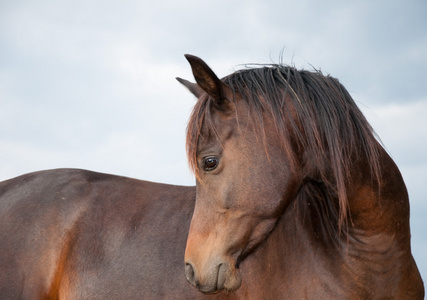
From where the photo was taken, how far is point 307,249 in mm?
3939

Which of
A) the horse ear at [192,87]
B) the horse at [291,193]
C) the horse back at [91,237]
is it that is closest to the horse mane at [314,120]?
the horse at [291,193]

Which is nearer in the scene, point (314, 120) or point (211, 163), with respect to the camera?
point (211, 163)

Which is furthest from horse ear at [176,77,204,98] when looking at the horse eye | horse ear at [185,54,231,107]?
the horse eye

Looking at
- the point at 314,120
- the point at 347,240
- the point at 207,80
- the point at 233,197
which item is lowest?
the point at 347,240

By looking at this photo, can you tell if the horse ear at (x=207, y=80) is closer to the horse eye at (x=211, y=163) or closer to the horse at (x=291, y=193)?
the horse at (x=291, y=193)

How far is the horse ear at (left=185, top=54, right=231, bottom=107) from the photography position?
3.37 m

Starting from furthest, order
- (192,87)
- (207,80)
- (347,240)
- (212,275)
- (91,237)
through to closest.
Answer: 1. (91,237)
2. (192,87)
3. (347,240)
4. (207,80)
5. (212,275)

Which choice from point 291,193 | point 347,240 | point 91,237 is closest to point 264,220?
point 291,193

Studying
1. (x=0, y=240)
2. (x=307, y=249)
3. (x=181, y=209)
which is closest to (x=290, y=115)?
(x=307, y=249)

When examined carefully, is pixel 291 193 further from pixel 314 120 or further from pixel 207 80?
pixel 207 80

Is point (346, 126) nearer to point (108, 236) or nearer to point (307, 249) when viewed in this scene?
point (307, 249)

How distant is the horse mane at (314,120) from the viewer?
11.6 feet

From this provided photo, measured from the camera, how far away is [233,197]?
339 cm

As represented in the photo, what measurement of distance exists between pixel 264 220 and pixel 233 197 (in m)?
0.28
